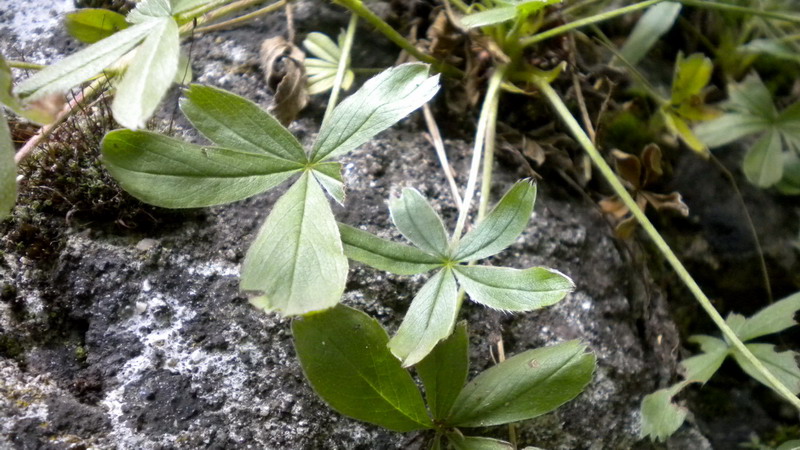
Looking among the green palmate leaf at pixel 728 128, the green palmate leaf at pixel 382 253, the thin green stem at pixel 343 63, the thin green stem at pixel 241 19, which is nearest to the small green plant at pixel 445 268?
the green palmate leaf at pixel 382 253

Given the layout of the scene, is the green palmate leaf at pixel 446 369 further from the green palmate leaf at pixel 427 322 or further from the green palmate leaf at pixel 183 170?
the green palmate leaf at pixel 183 170

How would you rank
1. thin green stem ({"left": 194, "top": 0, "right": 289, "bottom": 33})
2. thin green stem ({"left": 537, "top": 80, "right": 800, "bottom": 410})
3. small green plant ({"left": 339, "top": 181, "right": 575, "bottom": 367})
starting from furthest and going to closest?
thin green stem ({"left": 194, "top": 0, "right": 289, "bottom": 33})
thin green stem ({"left": 537, "top": 80, "right": 800, "bottom": 410})
small green plant ({"left": 339, "top": 181, "right": 575, "bottom": 367})

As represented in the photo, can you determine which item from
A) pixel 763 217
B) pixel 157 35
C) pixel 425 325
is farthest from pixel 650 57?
pixel 157 35

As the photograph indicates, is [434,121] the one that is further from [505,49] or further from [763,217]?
[763,217]

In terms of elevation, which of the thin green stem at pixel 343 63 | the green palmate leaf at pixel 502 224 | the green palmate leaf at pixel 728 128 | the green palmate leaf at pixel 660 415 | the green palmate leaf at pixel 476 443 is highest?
the thin green stem at pixel 343 63

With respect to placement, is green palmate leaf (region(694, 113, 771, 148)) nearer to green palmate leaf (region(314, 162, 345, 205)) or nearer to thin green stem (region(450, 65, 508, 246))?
thin green stem (region(450, 65, 508, 246))

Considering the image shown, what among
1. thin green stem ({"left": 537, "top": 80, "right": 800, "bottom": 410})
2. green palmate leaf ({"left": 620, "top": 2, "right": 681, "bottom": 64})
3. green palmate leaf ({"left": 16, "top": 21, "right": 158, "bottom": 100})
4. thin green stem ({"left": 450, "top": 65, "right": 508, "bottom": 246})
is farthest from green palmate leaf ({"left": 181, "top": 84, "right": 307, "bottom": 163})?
green palmate leaf ({"left": 620, "top": 2, "right": 681, "bottom": 64})
